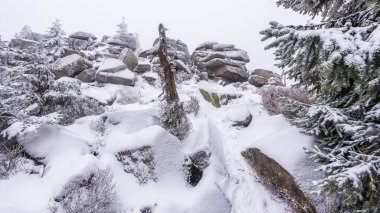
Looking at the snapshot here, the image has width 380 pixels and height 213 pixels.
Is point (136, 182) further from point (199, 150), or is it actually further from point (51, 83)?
point (51, 83)

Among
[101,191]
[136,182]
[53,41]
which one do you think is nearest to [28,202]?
[101,191]

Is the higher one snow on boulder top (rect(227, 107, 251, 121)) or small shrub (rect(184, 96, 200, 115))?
snow on boulder top (rect(227, 107, 251, 121))

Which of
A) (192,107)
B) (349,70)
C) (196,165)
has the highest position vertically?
(349,70)

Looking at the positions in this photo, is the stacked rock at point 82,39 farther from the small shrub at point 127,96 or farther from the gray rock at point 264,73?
the gray rock at point 264,73

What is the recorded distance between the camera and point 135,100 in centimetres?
1314

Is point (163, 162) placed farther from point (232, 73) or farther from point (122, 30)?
point (122, 30)

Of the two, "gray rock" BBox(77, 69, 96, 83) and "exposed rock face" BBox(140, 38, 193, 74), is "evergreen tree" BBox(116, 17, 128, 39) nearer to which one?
"exposed rock face" BBox(140, 38, 193, 74)

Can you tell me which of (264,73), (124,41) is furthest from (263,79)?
(124,41)

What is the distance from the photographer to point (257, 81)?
17.5m

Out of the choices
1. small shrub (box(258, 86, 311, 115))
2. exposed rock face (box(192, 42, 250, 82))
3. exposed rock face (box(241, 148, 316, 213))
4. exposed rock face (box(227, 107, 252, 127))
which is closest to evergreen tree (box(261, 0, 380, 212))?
exposed rock face (box(241, 148, 316, 213))

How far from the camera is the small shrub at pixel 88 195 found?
18.1ft

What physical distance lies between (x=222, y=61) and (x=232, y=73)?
49.6 inches

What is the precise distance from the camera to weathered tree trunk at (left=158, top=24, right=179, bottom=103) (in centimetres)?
894

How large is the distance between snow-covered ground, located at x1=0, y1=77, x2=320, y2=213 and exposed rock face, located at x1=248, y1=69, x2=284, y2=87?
858 cm
